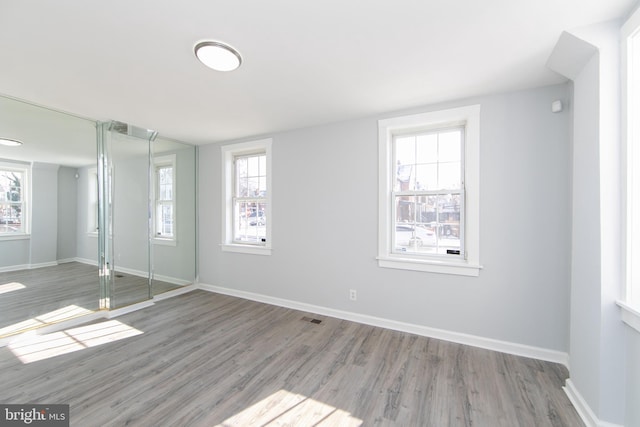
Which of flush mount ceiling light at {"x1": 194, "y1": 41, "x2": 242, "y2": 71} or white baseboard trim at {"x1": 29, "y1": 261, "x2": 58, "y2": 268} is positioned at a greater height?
flush mount ceiling light at {"x1": 194, "y1": 41, "x2": 242, "y2": 71}

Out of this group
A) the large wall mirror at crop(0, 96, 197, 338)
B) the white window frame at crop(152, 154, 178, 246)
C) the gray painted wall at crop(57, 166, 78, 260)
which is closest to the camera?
the large wall mirror at crop(0, 96, 197, 338)

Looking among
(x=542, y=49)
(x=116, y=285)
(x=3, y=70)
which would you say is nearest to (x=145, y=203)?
(x=116, y=285)

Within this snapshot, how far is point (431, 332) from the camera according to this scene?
2.67 m

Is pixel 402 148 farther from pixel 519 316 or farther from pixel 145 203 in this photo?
pixel 145 203

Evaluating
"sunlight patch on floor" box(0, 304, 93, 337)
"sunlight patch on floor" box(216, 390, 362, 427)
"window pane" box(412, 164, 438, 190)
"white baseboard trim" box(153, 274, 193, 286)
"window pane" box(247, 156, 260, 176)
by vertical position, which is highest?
"window pane" box(247, 156, 260, 176)

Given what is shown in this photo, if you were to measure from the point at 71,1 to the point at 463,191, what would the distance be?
3.27 meters

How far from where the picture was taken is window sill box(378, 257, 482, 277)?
250 cm

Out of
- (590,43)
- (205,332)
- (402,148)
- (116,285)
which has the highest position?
(590,43)

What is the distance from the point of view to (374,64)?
1939 millimetres

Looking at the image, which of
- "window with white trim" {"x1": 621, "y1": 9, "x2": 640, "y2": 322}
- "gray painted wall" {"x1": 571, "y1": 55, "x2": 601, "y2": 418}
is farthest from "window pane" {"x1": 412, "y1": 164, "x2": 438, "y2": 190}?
"window with white trim" {"x1": 621, "y1": 9, "x2": 640, "y2": 322}

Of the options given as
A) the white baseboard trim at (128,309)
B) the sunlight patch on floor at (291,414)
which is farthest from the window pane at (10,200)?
the sunlight patch on floor at (291,414)

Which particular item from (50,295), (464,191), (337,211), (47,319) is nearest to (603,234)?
(464,191)

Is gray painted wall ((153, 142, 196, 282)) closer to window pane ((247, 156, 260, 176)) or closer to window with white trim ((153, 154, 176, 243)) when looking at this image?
window with white trim ((153, 154, 176, 243))

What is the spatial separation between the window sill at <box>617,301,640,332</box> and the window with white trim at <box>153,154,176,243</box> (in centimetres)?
511
